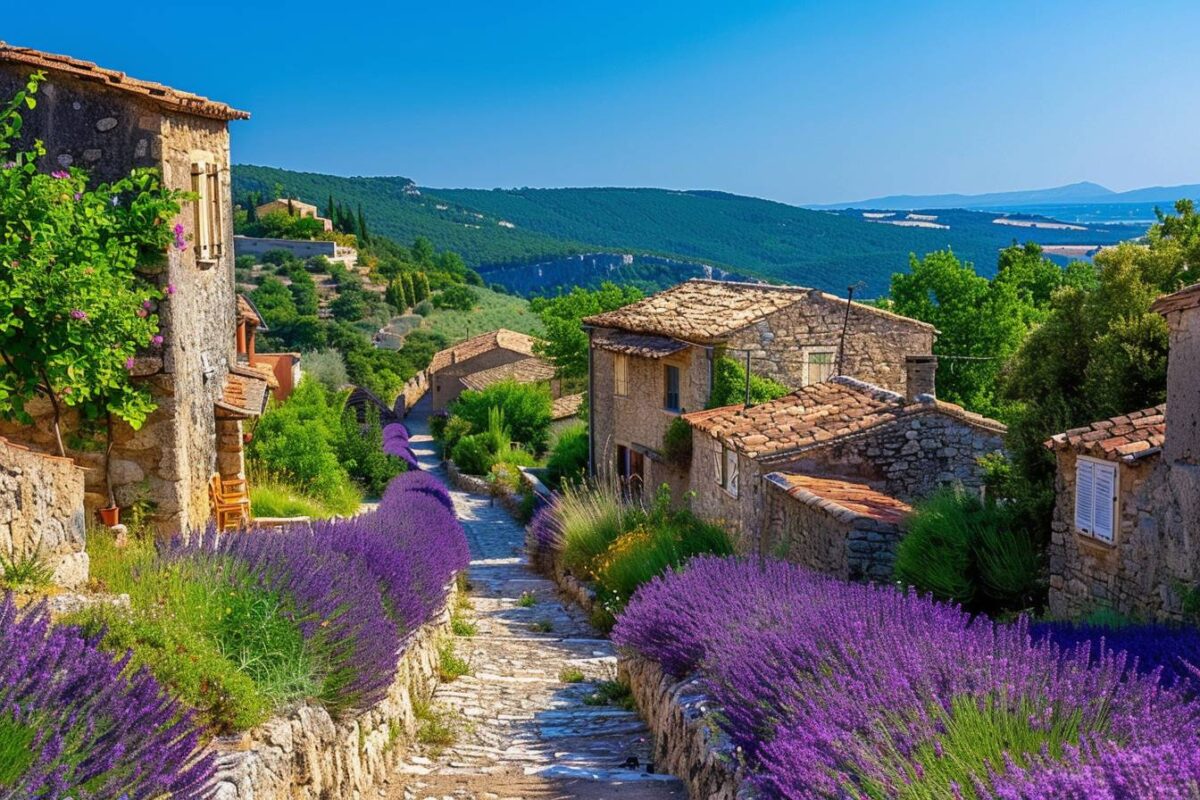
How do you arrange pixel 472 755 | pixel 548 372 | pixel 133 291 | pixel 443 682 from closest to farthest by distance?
pixel 472 755 < pixel 133 291 < pixel 443 682 < pixel 548 372

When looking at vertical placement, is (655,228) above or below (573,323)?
above

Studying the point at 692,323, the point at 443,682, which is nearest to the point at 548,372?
the point at 692,323

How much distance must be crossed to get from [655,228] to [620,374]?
125238 mm

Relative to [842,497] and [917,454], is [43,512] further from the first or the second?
[917,454]

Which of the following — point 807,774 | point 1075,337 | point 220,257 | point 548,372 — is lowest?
point 548,372

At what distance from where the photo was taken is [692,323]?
2286 cm

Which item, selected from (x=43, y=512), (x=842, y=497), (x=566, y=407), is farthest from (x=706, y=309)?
(x=566, y=407)

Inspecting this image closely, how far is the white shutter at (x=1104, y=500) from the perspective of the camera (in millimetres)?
9719

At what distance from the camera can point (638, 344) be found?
24.3 metres

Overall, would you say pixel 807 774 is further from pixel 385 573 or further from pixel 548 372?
pixel 548 372

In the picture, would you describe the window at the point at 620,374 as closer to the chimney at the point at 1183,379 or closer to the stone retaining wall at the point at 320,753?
the chimney at the point at 1183,379

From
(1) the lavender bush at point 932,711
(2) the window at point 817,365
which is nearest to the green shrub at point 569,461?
(2) the window at point 817,365

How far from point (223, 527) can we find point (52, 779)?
368 inches

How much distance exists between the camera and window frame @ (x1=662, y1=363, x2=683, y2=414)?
23.2 meters
